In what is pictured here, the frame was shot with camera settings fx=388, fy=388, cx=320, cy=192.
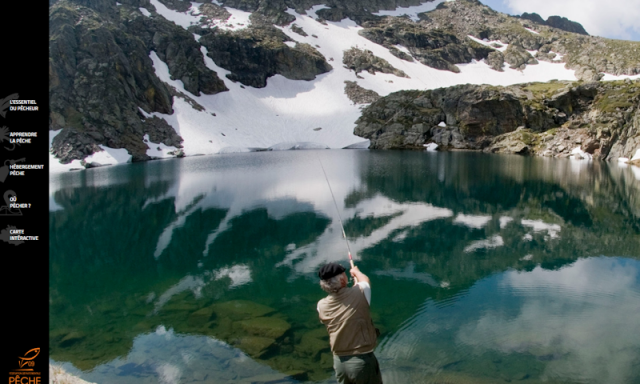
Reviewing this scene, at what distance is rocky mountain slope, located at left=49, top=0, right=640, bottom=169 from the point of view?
5953 centimetres

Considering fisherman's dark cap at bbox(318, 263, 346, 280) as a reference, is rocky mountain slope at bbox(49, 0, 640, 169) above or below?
above

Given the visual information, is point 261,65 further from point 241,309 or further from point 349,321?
point 349,321

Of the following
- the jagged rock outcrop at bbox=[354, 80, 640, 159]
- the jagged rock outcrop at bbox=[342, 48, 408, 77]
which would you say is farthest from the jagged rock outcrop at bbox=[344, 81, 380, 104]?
the jagged rock outcrop at bbox=[342, 48, 408, 77]

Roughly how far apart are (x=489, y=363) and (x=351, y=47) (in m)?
115

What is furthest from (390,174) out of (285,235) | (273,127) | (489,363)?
(273,127)

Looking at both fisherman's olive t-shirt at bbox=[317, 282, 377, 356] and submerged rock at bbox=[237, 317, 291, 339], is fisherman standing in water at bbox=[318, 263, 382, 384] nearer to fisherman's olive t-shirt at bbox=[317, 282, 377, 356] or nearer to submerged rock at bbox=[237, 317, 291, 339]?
fisherman's olive t-shirt at bbox=[317, 282, 377, 356]

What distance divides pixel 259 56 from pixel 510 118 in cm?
6170

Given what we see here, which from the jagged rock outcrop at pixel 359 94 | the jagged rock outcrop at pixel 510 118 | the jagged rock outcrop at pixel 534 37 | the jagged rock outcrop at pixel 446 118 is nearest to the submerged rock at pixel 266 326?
the jagged rock outcrop at pixel 510 118

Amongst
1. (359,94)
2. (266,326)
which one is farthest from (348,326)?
(359,94)

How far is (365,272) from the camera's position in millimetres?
11781

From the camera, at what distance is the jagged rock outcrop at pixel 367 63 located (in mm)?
104250

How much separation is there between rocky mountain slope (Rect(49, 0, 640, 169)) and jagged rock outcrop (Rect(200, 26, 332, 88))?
0.91 ft

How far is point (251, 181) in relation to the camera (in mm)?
31094
